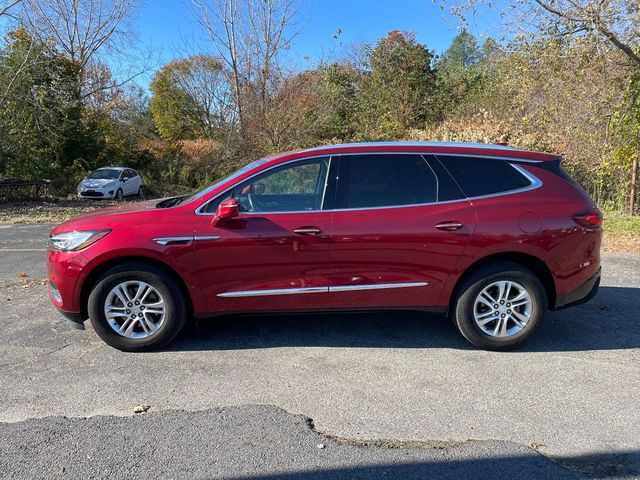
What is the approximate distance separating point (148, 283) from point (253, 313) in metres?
0.94

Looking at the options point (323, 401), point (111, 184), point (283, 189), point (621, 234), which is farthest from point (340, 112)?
point (323, 401)

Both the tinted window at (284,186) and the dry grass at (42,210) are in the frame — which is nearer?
the tinted window at (284,186)

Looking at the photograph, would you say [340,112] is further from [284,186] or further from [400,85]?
[284,186]

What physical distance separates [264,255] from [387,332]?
150cm

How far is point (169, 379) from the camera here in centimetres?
387

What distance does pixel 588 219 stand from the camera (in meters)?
4.35

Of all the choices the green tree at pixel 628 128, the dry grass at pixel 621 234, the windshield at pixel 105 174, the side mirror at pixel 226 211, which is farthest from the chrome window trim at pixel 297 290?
the windshield at pixel 105 174

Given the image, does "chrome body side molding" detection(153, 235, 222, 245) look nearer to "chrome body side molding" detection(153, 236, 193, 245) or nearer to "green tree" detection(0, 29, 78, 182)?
"chrome body side molding" detection(153, 236, 193, 245)

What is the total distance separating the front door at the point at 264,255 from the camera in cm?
421

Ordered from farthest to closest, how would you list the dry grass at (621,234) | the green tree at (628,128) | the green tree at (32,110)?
the green tree at (32,110) < the green tree at (628,128) < the dry grass at (621,234)

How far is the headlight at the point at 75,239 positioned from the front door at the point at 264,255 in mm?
861

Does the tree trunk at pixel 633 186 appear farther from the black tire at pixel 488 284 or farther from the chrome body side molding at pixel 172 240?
the chrome body side molding at pixel 172 240

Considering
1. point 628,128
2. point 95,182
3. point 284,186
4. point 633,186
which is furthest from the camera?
point 95,182

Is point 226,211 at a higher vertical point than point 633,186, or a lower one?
lower
